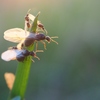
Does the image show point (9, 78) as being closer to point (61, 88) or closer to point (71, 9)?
point (61, 88)

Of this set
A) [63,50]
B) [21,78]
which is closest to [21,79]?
[21,78]

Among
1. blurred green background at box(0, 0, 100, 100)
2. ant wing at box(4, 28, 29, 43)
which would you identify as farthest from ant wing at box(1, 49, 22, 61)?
blurred green background at box(0, 0, 100, 100)

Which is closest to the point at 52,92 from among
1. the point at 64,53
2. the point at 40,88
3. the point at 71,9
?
the point at 40,88

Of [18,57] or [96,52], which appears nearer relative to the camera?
[18,57]

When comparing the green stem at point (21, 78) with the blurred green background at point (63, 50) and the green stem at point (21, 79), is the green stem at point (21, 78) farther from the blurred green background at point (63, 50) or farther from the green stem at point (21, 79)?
the blurred green background at point (63, 50)

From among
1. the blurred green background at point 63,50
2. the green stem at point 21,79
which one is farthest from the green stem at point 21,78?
the blurred green background at point 63,50

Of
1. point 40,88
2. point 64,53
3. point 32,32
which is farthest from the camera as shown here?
point 64,53

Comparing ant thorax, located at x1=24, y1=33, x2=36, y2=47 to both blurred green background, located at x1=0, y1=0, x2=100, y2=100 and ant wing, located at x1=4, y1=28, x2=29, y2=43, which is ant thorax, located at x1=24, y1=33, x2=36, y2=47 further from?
blurred green background, located at x1=0, y1=0, x2=100, y2=100

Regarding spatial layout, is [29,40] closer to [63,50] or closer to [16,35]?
[16,35]
